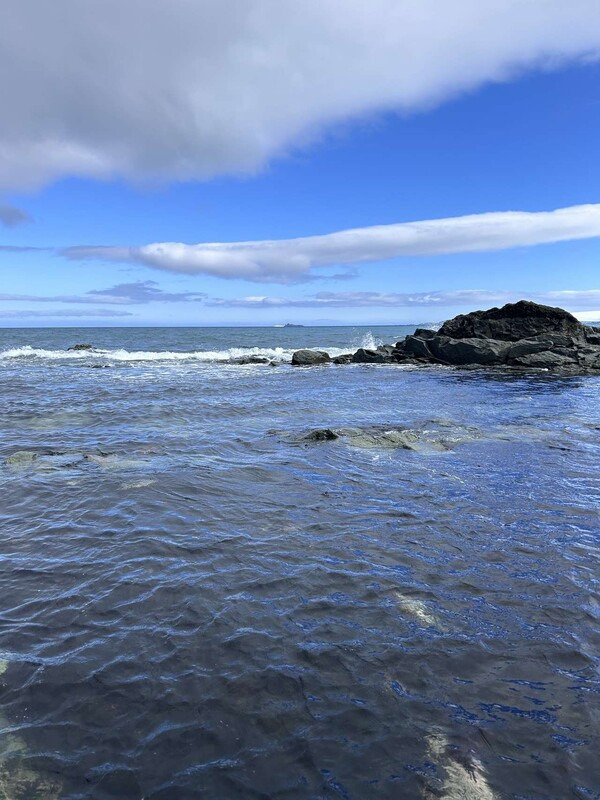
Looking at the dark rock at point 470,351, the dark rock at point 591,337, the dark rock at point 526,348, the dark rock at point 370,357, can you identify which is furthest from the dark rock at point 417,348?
the dark rock at point 591,337

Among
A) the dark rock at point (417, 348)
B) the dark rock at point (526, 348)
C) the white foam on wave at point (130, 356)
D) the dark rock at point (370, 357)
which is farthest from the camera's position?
the white foam on wave at point (130, 356)

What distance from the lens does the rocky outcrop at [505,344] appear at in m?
39.0

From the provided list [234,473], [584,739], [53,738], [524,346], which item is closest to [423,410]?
[234,473]

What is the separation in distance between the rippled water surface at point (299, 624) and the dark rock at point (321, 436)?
182 centimetres

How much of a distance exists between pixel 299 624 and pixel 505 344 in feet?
131

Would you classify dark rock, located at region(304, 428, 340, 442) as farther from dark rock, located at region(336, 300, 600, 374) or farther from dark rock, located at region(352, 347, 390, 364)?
dark rock, located at region(352, 347, 390, 364)

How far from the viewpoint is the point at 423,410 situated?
20859 mm

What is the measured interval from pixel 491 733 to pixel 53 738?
3763 mm

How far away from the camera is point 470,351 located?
41.7 m

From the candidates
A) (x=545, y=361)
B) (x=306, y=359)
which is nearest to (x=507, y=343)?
(x=545, y=361)

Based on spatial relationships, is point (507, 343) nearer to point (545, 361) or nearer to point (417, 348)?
point (545, 361)

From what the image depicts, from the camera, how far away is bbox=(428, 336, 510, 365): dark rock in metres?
40.7

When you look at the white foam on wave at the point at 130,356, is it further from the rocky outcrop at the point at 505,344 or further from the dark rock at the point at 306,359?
the rocky outcrop at the point at 505,344

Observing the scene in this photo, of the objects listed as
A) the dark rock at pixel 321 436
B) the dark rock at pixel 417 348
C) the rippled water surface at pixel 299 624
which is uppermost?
the dark rock at pixel 417 348
